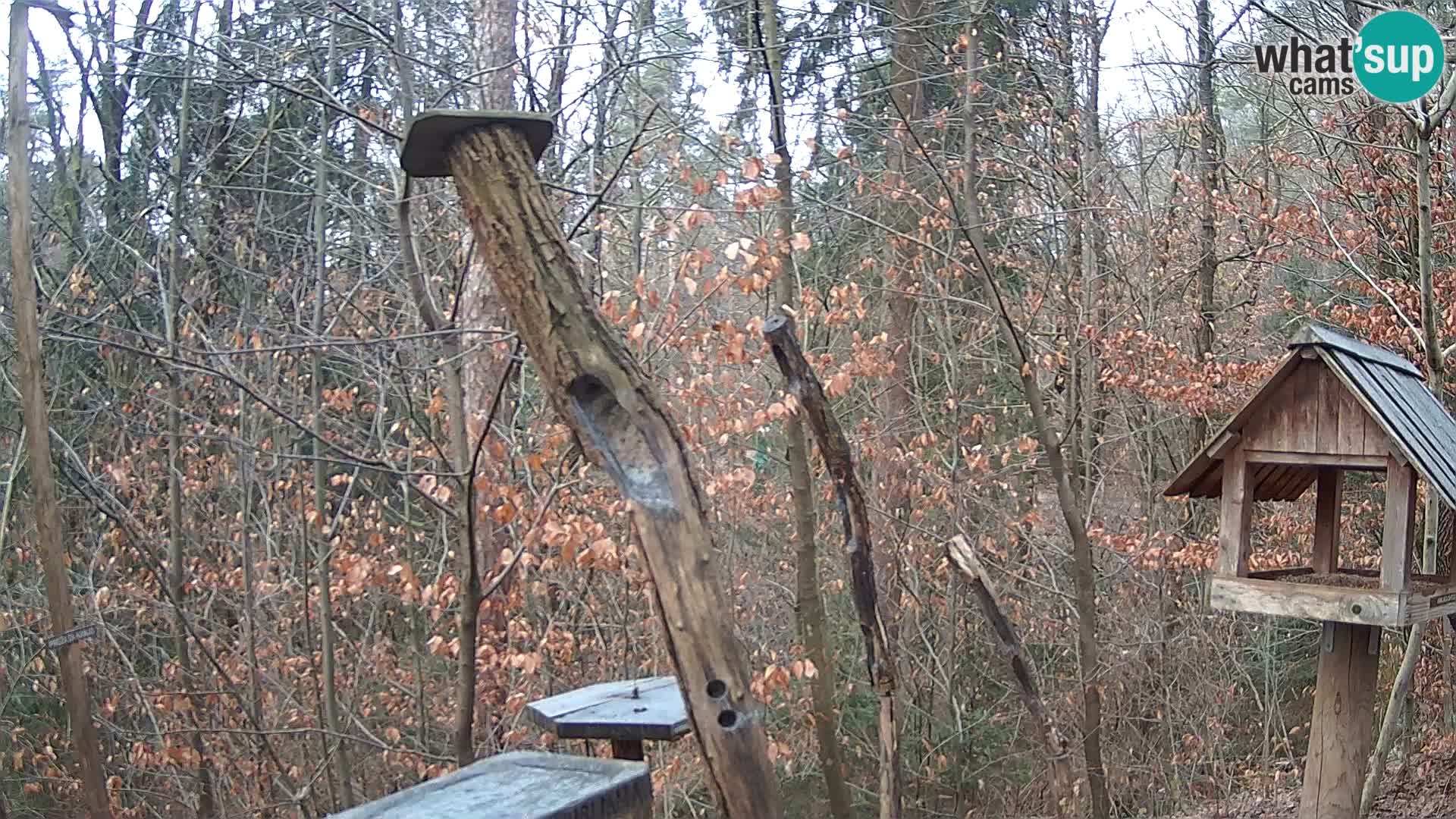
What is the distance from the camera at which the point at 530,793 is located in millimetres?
2418

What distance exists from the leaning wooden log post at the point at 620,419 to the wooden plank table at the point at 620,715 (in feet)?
0.68

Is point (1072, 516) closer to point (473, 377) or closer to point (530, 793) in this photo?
point (473, 377)

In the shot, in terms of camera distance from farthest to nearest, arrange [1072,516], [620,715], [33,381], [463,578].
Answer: [1072,516], [33,381], [463,578], [620,715]

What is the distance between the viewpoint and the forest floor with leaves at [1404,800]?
7316mm

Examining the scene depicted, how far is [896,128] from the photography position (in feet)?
24.8

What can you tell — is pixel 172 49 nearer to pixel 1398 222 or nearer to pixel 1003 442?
pixel 1003 442

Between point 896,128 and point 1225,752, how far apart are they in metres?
5.45

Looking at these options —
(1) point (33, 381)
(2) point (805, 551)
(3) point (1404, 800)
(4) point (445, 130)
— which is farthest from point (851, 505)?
(3) point (1404, 800)

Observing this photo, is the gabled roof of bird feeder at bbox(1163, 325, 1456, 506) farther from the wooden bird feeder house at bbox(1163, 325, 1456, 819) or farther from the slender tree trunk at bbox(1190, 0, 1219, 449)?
the slender tree trunk at bbox(1190, 0, 1219, 449)

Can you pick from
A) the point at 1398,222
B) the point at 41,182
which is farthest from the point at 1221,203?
the point at 41,182

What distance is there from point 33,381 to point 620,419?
3411 mm

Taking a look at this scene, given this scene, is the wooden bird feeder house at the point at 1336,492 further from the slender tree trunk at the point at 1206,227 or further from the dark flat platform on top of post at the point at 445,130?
the slender tree trunk at the point at 1206,227

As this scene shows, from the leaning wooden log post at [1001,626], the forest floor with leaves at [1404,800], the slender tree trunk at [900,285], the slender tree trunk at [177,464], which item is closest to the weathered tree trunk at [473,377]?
the slender tree trunk at [177,464]

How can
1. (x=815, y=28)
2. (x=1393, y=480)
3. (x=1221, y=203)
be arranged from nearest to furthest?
(x=1393, y=480) → (x=1221, y=203) → (x=815, y=28)
